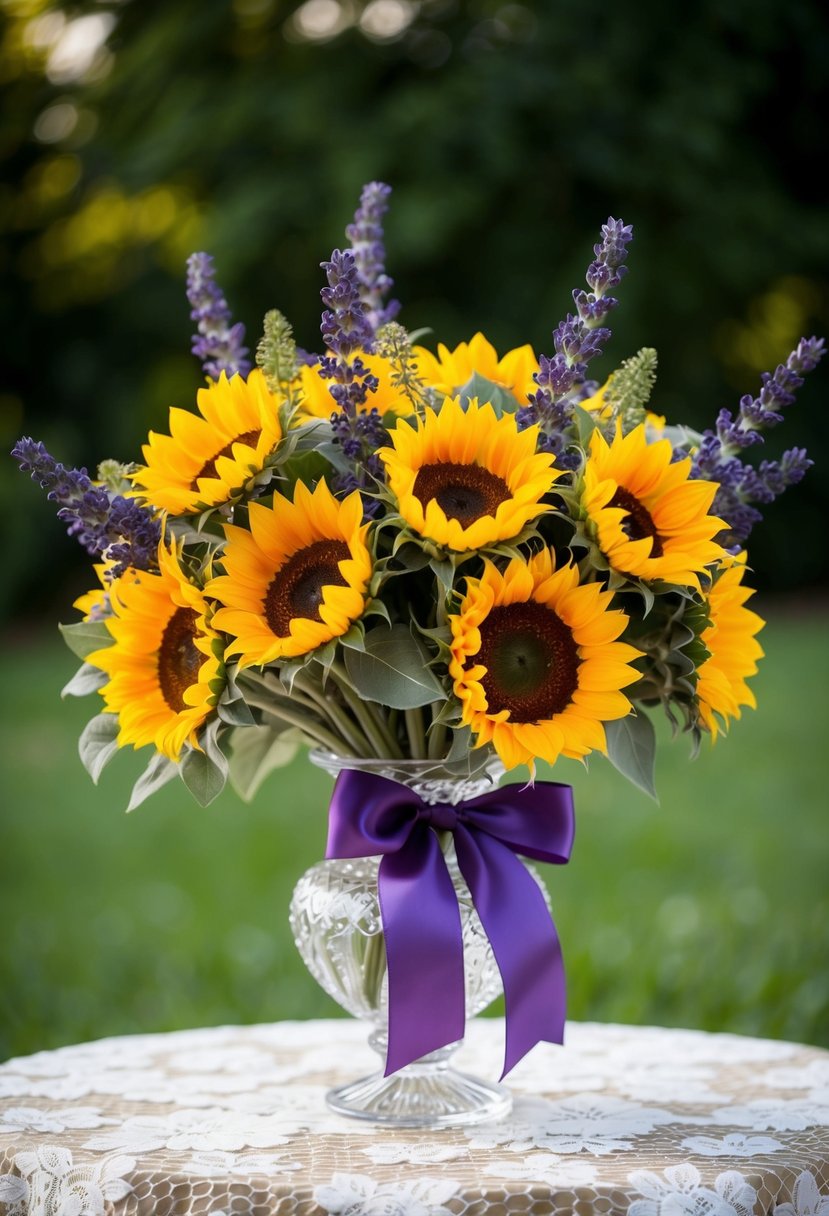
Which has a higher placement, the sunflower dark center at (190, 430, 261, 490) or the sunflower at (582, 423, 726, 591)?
the sunflower dark center at (190, 430, 261, 490)

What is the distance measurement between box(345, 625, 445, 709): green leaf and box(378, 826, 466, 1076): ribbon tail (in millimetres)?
208

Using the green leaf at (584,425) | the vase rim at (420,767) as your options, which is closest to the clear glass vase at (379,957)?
the vase rim at (420,767)

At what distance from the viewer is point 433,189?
26.5ft

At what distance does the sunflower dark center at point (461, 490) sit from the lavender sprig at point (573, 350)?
0.08 meters

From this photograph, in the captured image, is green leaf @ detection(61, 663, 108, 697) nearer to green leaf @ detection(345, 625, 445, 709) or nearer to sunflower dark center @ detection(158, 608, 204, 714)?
sunflower dark center @ detection(158, 608, 204, 714)

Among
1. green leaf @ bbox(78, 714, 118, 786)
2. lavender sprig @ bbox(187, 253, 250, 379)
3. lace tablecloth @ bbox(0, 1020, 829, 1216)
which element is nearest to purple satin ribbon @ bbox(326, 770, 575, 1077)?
lace tablecloth @ bbox(0, 1020, 829, 1216)

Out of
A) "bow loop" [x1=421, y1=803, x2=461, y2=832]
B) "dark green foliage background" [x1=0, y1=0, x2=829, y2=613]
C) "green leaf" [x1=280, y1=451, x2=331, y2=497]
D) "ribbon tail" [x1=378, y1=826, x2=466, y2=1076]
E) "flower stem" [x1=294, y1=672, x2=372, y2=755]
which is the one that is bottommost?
"ribbon tail" [x1=378, y1=826, x2=466, y2=1076]

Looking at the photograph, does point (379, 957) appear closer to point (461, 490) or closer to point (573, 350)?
point (461, 490)

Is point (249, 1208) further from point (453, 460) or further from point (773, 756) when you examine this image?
point (773, 756)

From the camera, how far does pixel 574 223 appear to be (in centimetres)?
870

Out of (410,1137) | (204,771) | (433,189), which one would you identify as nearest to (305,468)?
(204,771)

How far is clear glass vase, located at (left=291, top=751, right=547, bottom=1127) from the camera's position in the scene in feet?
4.61

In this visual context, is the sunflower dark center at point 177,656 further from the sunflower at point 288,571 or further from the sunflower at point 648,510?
the sunflower at point 648,510

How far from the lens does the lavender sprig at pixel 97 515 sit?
1.31 m
